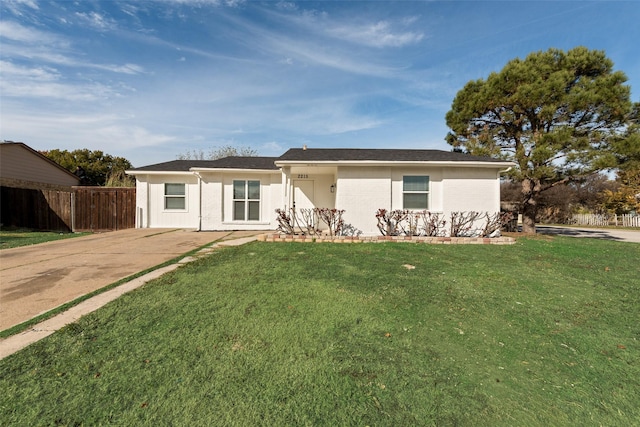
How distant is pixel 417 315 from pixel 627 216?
33.0m

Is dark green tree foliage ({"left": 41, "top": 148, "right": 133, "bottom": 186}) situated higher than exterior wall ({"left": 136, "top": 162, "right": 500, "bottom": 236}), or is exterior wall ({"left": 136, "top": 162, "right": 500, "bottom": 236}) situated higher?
dark green tree foliage ({"left": 41, "top": 148, "right": 133, "bottom": 186})

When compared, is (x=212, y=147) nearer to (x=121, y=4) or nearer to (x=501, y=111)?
(x=121, y=4)

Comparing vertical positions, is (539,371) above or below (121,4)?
below

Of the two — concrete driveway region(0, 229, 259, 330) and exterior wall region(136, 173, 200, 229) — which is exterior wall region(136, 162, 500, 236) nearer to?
exterior wall region(136, 173, 200, 229)

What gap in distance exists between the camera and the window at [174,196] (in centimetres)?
1216

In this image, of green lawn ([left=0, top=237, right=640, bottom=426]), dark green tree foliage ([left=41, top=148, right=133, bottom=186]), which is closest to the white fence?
green lawn ([left=0, top=237, right=640, bottom=426])

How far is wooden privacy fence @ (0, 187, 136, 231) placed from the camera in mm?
11852

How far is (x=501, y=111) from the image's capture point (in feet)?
43.3

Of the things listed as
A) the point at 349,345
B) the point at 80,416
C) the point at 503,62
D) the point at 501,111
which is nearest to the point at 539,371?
the point at 349,345

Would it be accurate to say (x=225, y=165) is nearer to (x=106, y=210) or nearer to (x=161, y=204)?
(x=161, y=204)

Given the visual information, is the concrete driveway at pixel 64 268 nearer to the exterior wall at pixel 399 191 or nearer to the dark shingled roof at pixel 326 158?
the dark shingled roof at pixel 326 158

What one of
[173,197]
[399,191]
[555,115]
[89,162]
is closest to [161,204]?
[173,197]

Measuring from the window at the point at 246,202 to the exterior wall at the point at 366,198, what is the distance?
405 centimetres

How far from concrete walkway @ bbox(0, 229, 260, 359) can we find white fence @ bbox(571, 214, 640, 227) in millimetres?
33044
